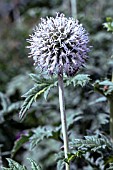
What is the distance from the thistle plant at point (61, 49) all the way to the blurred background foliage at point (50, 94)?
0.20m

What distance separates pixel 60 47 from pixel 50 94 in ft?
Answer: 4.96

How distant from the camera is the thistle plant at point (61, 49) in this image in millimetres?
1202

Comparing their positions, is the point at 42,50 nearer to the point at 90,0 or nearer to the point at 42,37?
the point at 42,37

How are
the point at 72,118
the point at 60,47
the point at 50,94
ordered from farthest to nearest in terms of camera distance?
the point at 50,94 → the point at 72,118 → the point at 60,47

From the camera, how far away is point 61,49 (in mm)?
1222

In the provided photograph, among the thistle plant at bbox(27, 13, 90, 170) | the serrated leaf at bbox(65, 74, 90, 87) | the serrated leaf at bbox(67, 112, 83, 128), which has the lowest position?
the serrated leaf at bbox(67, 112, 83, 128)

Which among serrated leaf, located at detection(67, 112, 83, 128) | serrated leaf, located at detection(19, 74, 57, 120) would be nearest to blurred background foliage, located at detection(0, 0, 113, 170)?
serrated leaf, located at detection(67, 112, 83, 128)

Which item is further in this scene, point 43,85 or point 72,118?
point 72,118

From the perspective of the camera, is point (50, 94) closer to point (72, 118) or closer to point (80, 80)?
point (72, 118)

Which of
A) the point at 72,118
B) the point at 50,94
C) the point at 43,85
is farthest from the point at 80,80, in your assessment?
the point at 50,94

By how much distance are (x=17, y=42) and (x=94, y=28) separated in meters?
1.19

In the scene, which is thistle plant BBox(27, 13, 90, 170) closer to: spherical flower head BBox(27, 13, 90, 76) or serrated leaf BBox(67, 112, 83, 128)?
spherical flower head BBox(27, 13, 90, 76)

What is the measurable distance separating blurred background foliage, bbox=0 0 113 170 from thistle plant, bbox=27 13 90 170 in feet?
0.67

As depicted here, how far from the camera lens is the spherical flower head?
Answer: 3.95 ft
